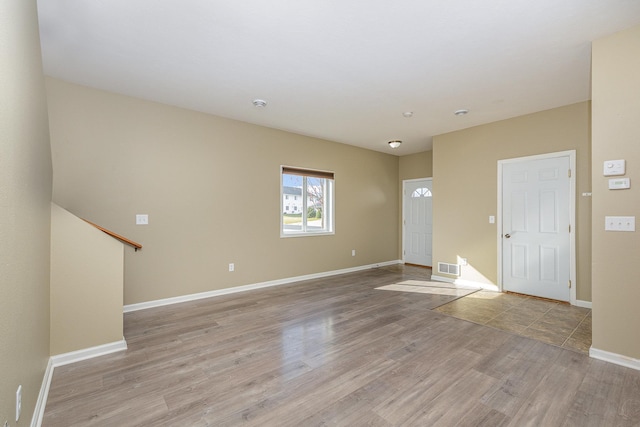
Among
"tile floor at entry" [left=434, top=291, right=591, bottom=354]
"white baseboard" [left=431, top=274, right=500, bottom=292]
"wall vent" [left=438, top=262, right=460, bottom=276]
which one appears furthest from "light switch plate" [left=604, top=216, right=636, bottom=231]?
"wall vent" [left=438, top=262, right=460, bottom=276]

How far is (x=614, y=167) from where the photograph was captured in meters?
2.44

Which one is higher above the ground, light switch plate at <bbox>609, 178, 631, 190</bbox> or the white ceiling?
the white ceiling

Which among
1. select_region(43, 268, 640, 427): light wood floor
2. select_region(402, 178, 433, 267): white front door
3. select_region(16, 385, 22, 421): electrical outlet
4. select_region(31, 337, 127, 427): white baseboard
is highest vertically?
select_region(402, 178, 433, 267): white front door

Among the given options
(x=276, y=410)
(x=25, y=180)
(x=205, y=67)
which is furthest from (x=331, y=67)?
(x=276, y=410)

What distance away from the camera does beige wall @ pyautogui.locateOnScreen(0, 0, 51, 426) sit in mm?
1138

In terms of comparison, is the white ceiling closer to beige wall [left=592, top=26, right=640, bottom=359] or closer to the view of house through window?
beige wall [left=592, top=26, right=640, bottom=359]

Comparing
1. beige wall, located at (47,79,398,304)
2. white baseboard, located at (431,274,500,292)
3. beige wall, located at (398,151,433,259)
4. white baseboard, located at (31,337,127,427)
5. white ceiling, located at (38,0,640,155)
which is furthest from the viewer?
beige wall, located at (398,151,433,259)

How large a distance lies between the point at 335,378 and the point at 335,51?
281 cm

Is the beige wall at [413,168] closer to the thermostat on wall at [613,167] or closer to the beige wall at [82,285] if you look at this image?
the thermostat on wall at [613,167]

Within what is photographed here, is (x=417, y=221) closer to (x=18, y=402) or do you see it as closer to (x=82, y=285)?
(x=82, y=285)

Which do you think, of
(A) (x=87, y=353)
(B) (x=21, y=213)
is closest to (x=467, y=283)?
(A) (x=87, y=353)

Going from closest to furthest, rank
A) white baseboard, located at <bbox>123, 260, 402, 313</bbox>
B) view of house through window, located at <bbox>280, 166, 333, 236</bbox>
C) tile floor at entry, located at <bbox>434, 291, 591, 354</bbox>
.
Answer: tile floor at entry, located at <bbox>434, 291, 591, 354</bbox> → white baseboard, located at <bbox>123, 260, 402, 313</bbox> → view of house through window, located at <bbox>280, 166, 333, 236</bbox>

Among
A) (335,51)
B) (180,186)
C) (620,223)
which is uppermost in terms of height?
(335,51)

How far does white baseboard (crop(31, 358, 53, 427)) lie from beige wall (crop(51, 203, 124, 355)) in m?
0.21
